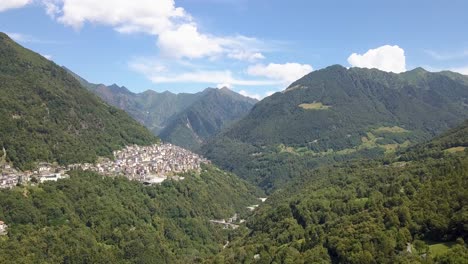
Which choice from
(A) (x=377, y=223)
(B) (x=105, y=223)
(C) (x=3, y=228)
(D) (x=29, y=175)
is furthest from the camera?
(D) (x=29, y=175)

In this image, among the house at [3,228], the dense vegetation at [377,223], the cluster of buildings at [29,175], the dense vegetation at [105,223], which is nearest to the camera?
the dense vegetation at [377,223]

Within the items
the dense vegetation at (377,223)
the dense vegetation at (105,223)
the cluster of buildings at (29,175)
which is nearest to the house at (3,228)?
the dense vegetation at (105,223)

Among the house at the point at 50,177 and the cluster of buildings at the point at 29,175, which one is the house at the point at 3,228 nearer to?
the cluster of buildings at the point at 29,175

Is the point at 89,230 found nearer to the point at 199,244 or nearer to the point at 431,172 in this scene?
the point at 199,244

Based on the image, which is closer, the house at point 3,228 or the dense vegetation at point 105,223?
the house at point 3,228

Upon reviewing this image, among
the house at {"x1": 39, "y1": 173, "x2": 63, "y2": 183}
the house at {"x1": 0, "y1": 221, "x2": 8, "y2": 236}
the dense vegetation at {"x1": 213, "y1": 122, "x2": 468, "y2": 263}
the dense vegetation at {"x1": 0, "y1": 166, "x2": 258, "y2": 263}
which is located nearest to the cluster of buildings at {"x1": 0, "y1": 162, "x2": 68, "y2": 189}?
the house at {"x1": 39, "y1": 173, "x2": 63, "y2": 183}

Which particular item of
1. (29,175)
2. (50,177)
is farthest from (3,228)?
(50,177)

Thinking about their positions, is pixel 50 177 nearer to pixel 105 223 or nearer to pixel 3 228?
pixel 105 223
